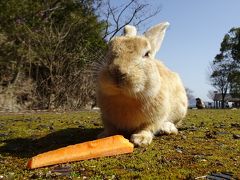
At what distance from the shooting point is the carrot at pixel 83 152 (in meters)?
4.06

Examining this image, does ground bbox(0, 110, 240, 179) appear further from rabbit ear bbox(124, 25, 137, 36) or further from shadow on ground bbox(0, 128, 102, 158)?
rabbit ear bbox(124, 25, 137, 36)

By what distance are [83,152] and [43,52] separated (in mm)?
16125

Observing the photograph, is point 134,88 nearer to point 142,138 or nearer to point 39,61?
point 142,138

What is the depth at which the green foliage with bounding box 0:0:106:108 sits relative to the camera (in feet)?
63.6

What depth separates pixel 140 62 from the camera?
4824 mm

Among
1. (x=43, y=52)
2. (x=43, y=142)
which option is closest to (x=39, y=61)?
(x=43, y=52)

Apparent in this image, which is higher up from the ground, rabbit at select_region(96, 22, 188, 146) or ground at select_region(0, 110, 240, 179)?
rabbit at select_region(96, 22, 188, 146)

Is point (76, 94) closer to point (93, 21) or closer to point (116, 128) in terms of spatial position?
point (93, 21)

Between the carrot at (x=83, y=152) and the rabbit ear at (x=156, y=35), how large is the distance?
1502 millimetres

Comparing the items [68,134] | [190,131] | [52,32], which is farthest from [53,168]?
[52,32]

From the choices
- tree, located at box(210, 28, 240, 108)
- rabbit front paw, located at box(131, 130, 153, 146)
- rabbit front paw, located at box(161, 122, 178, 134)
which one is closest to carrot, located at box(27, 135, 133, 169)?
rabbit front paw, located at box(131, 130, 153, 146)

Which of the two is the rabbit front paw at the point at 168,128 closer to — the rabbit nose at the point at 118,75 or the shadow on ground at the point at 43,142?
the shadow on ground at the point at 43,142

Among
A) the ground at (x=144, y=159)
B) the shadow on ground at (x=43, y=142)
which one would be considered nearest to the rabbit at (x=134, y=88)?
the ground at (x=144, y=159)

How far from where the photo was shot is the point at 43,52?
19938 mm
